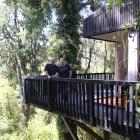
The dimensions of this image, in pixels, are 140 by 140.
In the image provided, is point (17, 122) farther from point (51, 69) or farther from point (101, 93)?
point (101, 93)

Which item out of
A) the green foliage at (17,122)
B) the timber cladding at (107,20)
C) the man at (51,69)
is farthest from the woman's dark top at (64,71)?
the green foliage at (17,122)

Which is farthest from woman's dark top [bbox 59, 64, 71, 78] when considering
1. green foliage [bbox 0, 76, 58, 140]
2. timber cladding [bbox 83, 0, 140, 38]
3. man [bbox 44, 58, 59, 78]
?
green foliage [bbox 0, 76, 58, 140]

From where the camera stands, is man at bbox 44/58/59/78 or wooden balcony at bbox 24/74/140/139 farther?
man at bbox 44/58/59/78

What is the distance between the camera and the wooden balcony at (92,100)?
5.20m

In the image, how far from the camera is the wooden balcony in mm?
5203

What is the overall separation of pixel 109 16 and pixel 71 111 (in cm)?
359

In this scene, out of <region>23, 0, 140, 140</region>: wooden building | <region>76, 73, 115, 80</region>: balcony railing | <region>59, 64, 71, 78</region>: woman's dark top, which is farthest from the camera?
<region>76, 73, 115, 80</region>: balcony railing

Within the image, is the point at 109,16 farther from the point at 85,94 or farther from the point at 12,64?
the point at 12,64

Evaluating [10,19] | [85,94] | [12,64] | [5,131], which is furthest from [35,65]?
[85,94]

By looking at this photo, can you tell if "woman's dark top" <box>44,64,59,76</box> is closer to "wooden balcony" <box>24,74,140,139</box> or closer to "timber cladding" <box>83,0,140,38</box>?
"wooden balcony" <box>24,74,140,139</box>

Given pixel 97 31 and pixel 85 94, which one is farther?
pixel 97 31

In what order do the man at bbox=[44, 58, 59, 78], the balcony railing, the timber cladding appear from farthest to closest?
the balcony railing, the man at bbox=[44, 58, 59, 78], the timber cladding

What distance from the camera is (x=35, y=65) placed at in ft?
75.3

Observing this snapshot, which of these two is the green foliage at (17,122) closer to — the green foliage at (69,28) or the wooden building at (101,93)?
the green foliage at (69,28)
